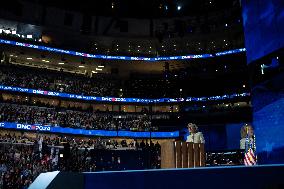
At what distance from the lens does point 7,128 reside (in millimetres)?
27453

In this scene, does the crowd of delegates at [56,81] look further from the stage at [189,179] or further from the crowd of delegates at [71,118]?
the stage at [189,179]

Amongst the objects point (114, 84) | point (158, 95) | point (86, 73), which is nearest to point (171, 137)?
point (158, 95)

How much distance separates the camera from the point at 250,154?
31.5ft

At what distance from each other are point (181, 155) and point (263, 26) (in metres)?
6.34

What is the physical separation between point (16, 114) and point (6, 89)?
310cm

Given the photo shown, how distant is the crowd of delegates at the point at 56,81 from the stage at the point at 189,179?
101ft

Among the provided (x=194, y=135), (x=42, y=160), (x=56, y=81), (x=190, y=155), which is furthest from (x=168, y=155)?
(x=56, y=81)

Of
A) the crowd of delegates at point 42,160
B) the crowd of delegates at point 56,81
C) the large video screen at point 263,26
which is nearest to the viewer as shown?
the large video screen at point 263,26

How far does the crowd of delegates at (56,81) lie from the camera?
31.7 meters

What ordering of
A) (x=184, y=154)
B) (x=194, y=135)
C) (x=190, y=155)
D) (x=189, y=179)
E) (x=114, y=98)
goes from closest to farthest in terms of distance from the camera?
(x=189, y=179) < (x=184, y=154) < (x=190, y=155) < (x=194, y=135) < (x=114, y=98)

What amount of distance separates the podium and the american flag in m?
2.98

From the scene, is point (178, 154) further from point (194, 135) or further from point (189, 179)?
point (189, 179)

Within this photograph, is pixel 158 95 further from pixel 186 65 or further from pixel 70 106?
pixel 70 106

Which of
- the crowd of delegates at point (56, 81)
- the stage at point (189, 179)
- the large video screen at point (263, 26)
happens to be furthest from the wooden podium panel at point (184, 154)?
the crowd of delegates at point (56, 81)
